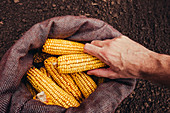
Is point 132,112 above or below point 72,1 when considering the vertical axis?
below

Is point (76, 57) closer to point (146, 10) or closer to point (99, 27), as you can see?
point (99, 27)

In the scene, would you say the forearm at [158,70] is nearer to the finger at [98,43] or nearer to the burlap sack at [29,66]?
the burlap sack at [29,66]

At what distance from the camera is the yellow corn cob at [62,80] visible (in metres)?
1.25

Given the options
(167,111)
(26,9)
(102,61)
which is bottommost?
(167,111)

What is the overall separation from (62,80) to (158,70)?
75 cm

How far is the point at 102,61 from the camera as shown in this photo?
3.84 ft

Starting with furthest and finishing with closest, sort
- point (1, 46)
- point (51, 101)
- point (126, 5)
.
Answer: point (126, 5)
point (1, 46)
point (51, 101)

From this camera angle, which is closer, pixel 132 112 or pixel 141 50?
pixel 141 50

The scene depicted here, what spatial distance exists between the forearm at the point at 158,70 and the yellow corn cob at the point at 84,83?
16.9 inches

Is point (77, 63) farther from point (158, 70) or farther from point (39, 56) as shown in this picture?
point (158, 70)

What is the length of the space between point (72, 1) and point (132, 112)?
4.76ft

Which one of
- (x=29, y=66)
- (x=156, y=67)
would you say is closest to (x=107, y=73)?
(x=156, y=67)

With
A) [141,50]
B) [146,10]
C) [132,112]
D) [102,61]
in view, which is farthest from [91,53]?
[146,10]

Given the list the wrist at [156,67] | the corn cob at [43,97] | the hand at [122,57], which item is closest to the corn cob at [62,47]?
the hand at [122,57]
